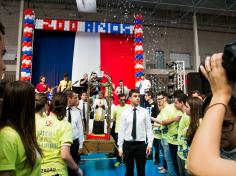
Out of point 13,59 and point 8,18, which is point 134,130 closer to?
point 13,59

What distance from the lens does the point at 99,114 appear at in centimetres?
573

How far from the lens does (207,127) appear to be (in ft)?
2.04

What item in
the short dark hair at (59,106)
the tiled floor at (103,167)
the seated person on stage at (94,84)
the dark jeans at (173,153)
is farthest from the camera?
the seated person on stage at (94,84)

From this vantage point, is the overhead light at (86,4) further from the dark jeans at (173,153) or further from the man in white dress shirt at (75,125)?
the dark jeans at (173,153)

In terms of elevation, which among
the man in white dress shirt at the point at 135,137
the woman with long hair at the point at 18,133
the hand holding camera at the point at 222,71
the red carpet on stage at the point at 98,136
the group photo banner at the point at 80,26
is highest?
the group photo banner at the point at 80,26

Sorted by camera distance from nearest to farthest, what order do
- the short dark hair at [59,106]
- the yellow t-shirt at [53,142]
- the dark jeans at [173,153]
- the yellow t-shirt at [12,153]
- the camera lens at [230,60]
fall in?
the camera lens at [230,60] < the yellow t-shirt at [12,153] < the yellow t-shirt at [53,142] < the short dark hair at [59,106] < the dark jeans at [173,153]

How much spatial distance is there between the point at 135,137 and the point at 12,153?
8.16 ft

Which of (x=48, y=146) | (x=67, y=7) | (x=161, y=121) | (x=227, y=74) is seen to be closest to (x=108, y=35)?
(x=67, y=7)

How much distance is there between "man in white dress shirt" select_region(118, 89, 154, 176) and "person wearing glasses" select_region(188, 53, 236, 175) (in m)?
2.74

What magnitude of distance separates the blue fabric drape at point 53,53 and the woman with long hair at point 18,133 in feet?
33.0

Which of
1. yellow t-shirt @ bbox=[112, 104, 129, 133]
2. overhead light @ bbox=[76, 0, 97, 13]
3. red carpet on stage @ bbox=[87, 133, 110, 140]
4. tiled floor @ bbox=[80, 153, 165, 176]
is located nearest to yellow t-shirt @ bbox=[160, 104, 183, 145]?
tiled floor @ bbox=[80, 153, 165, 176]

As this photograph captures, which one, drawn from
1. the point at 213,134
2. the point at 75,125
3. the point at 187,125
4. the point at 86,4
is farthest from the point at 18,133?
the point at 86,4

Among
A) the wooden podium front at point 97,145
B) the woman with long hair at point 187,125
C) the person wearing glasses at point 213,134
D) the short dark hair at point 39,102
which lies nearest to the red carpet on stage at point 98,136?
the wooden podium front at point 97,145

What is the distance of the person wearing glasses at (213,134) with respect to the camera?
1.96ft
